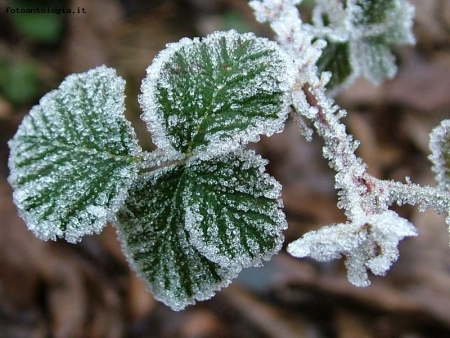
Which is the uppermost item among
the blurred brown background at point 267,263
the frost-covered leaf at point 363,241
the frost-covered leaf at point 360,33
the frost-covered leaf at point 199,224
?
the frost-covered leaf at point 360,33

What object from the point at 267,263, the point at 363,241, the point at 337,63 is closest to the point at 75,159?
the point at 363,241

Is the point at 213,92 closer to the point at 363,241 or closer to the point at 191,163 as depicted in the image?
the point at 191,163

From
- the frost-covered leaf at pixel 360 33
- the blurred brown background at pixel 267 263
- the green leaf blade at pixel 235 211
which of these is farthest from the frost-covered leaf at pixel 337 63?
the blurred brown background at pixel 267 263

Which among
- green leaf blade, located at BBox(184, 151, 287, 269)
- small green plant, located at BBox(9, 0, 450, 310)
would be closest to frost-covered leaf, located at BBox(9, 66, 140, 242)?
small green plant, located at BBox(9, 0, 450, 310)

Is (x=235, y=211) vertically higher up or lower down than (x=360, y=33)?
lower down

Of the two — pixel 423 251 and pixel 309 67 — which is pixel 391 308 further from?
pixel 309 67

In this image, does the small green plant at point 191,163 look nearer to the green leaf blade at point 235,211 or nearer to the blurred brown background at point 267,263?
the green leaf blade at point 235,211

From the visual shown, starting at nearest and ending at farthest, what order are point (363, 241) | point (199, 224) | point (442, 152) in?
point (363, 241), point (199, 224), point (442, 152)
